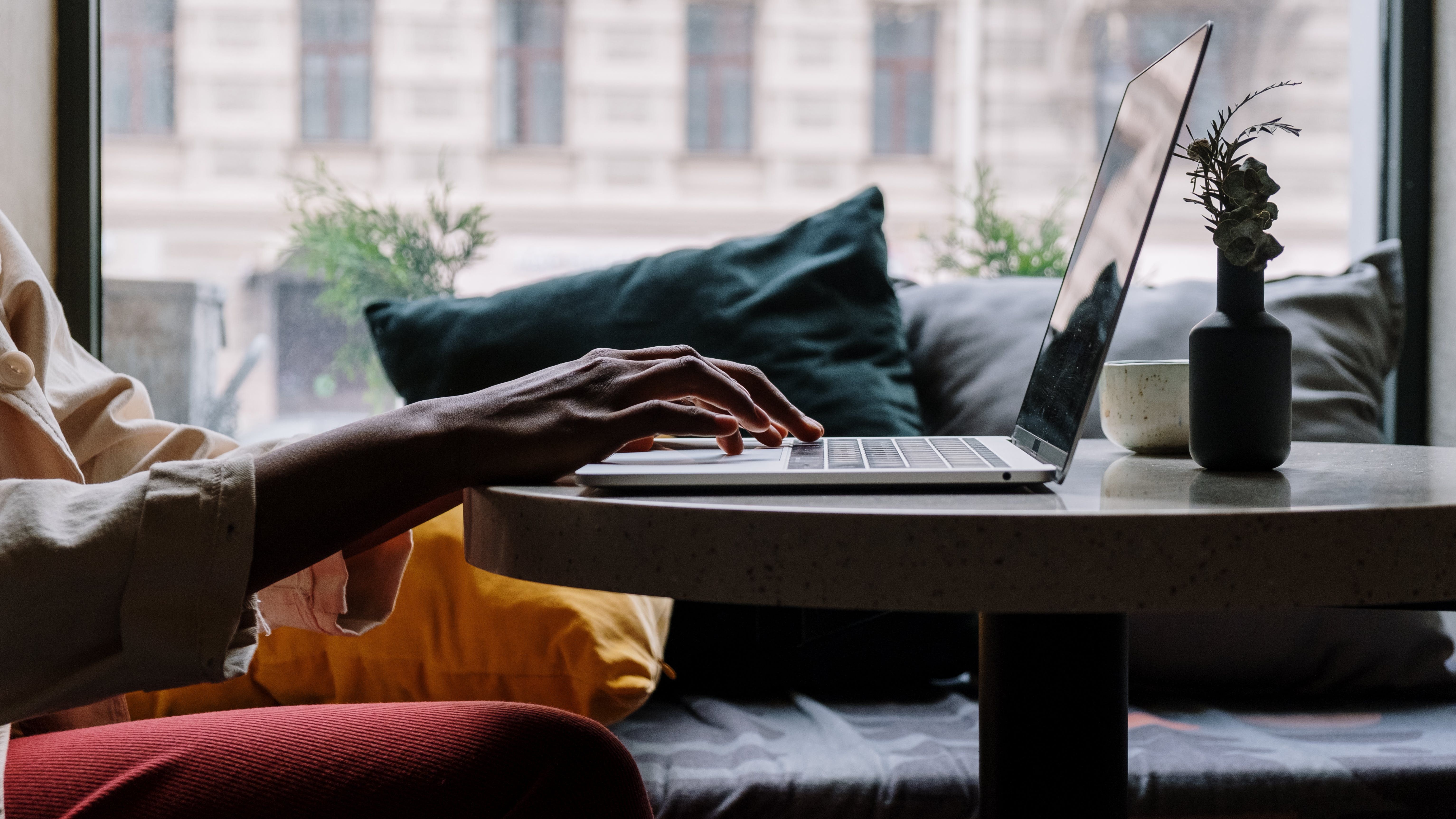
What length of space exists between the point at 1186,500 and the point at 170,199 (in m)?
1.92

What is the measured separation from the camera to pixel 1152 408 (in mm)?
885

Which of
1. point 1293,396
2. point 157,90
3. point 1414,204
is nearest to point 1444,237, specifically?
point 1414,204

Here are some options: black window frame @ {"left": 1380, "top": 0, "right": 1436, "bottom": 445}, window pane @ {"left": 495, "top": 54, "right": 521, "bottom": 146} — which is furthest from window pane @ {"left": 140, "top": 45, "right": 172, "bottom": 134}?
black window frame @ {"left": 1380, "top": 0, "right": 1436, "bottom": 445}

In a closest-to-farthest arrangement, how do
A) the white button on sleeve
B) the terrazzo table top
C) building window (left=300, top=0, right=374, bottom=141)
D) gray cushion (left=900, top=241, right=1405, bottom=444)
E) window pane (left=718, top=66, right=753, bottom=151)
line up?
the terrazzo table top
the white button on sleeve
gray cushion (left=900, top=241, right=1405, bottom=444)
building window (left=300, top=0, right=374, bottom=141)
window pane (left=718, top=66, right=753, bottom=151)

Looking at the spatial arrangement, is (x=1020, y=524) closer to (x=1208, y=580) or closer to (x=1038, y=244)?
(x=1208, y=580)

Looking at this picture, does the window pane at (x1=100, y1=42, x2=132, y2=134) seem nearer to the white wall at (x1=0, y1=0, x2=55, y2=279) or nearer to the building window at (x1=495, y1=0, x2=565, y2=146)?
the white wall at (x1=0, y1=0, x2=55, y2=279)

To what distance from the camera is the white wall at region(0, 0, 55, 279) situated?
5.32 ft

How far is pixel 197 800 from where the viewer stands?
2.18 ft

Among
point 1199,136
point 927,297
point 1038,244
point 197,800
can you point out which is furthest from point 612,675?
point 1199,136

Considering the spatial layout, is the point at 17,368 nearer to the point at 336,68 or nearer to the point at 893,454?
the point at 893,454

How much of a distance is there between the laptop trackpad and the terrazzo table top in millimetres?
140

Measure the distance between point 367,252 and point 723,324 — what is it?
78 centimetres

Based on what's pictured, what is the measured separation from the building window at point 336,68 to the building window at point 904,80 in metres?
1.01

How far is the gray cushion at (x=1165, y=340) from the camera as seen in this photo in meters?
1.40
